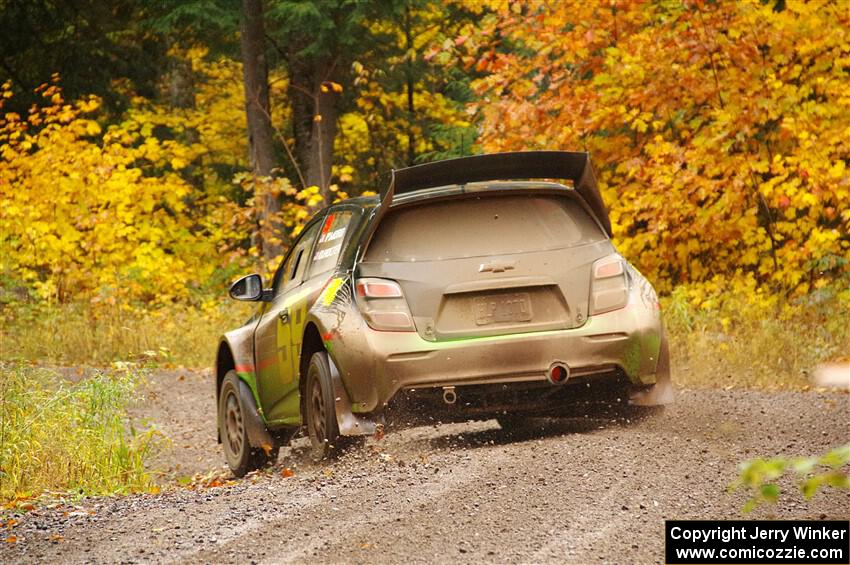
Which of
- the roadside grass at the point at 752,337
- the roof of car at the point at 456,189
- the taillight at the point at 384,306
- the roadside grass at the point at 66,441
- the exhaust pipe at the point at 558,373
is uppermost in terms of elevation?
the roof of car at the point at 456,189

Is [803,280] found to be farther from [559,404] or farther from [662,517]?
[662,517]

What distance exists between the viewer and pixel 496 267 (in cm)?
798

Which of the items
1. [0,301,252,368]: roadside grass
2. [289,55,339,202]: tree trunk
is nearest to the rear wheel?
[0,301,252,368]: roadside grass

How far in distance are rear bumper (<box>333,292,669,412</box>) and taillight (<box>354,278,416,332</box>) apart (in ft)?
0.15

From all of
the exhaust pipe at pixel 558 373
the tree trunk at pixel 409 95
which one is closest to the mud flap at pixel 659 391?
the exhaust pipe at pixel 558 373

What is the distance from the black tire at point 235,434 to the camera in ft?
32.5

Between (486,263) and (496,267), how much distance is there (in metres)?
0.07

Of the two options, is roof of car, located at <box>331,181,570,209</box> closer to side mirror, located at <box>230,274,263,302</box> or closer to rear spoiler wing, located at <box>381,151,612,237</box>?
rear spoiler wing, located at <box>381,151,612,237</box>

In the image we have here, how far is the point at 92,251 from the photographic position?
22844 millimetres

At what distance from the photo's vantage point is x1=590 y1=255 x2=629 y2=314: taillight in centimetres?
813

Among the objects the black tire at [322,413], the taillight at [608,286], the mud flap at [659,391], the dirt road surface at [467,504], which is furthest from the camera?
the mud flap at [659,391]

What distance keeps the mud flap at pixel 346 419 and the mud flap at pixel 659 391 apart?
1744 millimetres

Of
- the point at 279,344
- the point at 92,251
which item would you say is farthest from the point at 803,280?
the point at 92,251

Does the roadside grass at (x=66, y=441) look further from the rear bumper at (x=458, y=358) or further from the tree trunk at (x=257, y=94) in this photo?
the tree trunk at (x=257, y=94)
